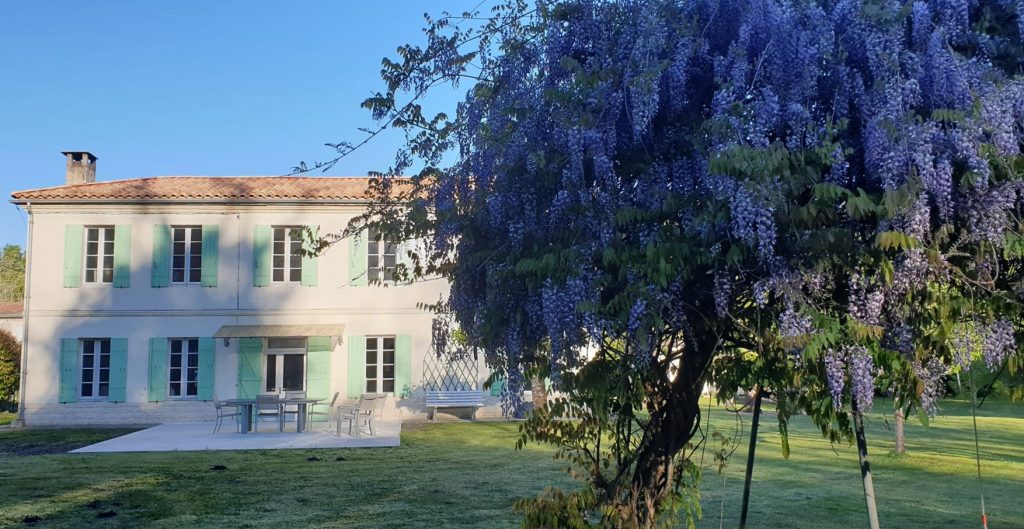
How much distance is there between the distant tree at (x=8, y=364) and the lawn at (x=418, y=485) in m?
7.51

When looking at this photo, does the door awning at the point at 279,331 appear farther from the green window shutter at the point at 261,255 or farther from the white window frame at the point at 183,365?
the green window shutter at the point at 261,255

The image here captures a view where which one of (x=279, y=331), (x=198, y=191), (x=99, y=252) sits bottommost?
(x=279, y=331)

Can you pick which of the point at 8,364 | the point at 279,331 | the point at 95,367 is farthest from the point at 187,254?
the point at 8,364

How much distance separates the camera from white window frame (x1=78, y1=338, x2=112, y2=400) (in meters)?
16.7

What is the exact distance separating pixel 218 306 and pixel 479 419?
6.26 metres

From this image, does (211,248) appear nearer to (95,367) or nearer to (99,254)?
(99,254)

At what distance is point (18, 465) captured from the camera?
11.0m

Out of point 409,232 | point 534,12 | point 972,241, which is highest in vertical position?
point 534,12

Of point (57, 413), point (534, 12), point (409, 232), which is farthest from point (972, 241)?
point (57, 413)

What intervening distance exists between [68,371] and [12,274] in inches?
1670

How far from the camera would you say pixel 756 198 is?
8.67 ft

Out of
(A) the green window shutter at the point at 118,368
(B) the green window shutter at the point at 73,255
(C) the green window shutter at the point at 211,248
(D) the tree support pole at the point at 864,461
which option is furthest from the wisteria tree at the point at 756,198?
(B) the green window shutter at the point at 73,255

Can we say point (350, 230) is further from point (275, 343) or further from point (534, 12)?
point (275, 343)

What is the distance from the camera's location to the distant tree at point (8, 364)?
1982cm
